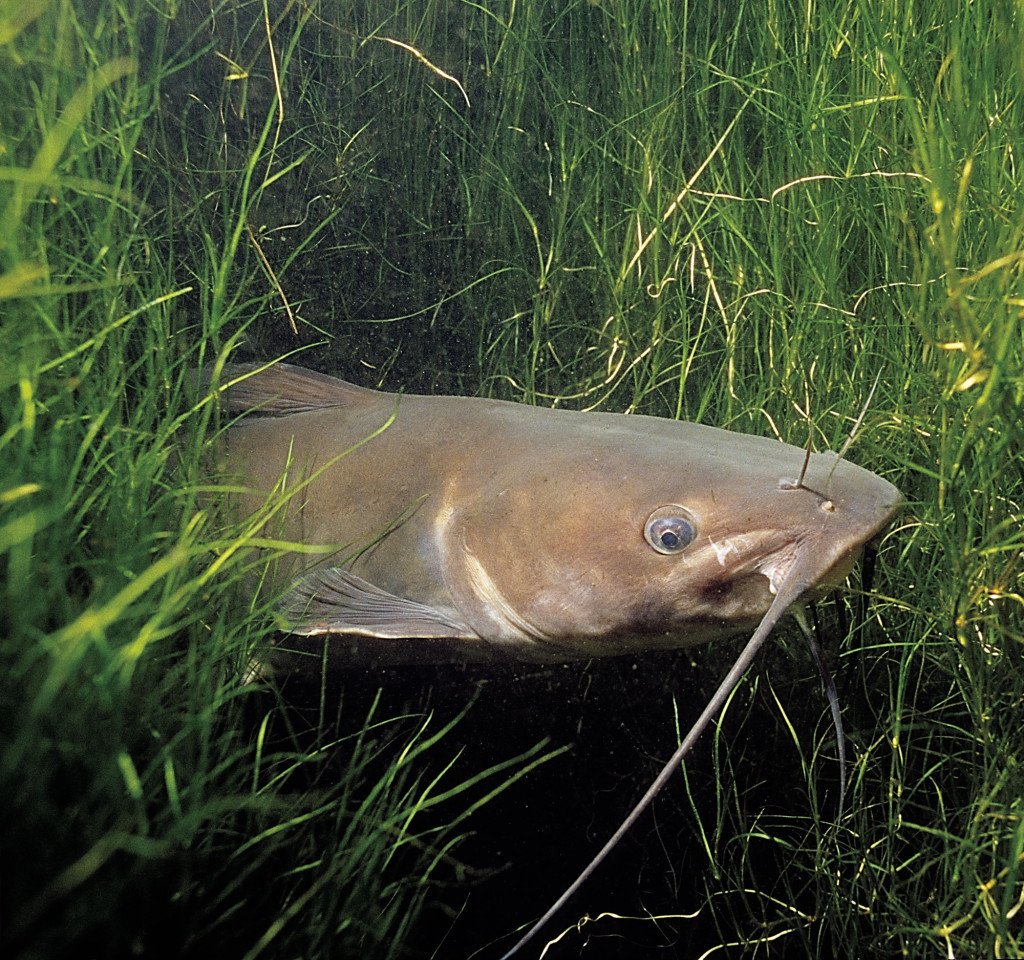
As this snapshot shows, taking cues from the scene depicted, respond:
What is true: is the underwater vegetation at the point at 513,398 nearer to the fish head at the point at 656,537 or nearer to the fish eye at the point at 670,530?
the fish head at the point at 656,537

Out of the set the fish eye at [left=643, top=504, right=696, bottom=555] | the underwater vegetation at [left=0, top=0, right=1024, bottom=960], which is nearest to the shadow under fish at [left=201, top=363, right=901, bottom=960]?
the fish eye at [left=643, top=504, right=696, bottom=555]

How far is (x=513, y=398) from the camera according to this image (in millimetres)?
3314

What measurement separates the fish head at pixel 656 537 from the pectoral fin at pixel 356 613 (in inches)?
3.5

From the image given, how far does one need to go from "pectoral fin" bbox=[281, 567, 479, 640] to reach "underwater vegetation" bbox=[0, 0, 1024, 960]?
4.6 inches

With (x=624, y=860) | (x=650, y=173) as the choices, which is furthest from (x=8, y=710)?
(x=650, y=173)

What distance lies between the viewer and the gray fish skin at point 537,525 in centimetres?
161

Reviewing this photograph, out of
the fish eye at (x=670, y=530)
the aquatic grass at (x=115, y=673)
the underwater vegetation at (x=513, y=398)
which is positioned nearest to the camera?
the aquatic grass at (x=115, y=673)

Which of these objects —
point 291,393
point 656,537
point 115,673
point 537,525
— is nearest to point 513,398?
point 291,393

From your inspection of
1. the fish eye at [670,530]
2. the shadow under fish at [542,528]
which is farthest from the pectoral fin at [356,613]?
the fish eye at [670,530]

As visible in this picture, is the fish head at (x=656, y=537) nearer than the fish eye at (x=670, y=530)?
Yes

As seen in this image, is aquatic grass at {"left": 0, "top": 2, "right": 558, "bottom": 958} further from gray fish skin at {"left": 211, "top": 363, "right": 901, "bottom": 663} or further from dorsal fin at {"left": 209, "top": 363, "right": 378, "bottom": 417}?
dorsal fin at {"left": 209, "top": 363, "right": 378, "bottom": 417}

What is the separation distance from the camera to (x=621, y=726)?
7.30ft

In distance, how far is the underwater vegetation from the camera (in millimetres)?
1117

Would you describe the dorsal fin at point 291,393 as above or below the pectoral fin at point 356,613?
above
